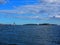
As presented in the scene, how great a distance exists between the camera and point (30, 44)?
7575cm

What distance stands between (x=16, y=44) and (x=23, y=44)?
213cm

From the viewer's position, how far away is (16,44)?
248 feet

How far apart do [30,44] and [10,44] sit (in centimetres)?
610

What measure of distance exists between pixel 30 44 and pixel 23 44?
2.16 meters

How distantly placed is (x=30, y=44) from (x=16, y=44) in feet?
13.9

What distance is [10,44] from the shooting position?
7619cm

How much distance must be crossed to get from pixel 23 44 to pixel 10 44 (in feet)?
13.4
